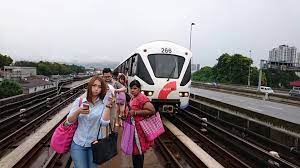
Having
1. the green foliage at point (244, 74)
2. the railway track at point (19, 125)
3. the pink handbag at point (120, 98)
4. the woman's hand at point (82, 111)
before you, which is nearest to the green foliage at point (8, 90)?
the railway track at point (19, 125)

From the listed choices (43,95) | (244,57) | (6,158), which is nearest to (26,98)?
(43,95)

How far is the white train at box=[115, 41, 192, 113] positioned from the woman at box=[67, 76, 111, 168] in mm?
8607

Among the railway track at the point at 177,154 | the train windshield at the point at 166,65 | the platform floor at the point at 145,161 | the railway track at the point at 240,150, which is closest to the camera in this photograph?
the platform floor at the point at 145,161

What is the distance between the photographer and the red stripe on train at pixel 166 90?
12867 mm

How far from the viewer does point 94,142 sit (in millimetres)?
4152

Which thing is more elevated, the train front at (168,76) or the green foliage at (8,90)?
the train front at (168,76)

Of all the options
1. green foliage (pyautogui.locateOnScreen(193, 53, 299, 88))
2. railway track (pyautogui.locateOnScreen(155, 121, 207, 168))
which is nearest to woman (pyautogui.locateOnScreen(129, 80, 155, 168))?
railway track (pyautogui.locateOnScreen(155, 121, 207, 168))

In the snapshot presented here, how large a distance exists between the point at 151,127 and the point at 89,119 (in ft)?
5.38

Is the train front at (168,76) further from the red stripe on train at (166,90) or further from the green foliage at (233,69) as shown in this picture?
the green foliage at (233,69)

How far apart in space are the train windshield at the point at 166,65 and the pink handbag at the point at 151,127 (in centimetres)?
752

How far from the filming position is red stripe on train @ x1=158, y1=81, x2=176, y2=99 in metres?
12.9

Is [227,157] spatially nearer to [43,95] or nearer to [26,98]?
[26,98]

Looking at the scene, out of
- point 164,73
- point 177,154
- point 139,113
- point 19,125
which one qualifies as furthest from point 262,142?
point 19,125

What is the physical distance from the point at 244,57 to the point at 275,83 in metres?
8.42
